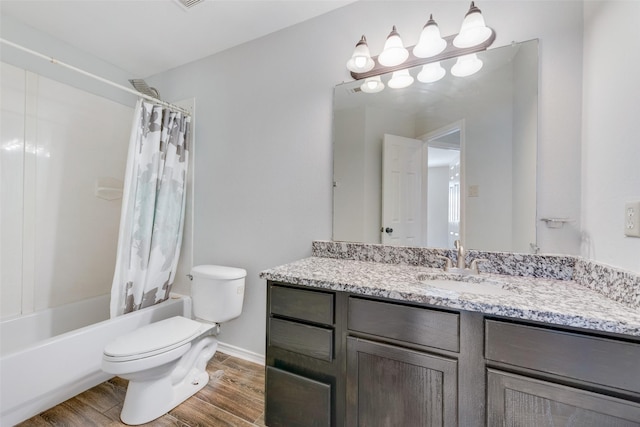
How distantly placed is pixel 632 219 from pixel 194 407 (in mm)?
2199

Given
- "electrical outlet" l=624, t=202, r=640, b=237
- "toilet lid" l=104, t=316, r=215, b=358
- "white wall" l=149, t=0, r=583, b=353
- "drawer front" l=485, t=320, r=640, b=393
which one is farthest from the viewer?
"toilet lid" l=104, t=316, r=215, b=358

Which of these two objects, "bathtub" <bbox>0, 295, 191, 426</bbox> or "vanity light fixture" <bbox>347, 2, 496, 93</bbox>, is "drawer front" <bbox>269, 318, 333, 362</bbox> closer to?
"bathtub" <bbox>0, 295, 191, 426</bbox>

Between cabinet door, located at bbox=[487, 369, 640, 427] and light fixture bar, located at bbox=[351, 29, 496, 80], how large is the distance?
146 centimetres

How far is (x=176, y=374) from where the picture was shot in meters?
1.60

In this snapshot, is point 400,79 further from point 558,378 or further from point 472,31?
point 558,378

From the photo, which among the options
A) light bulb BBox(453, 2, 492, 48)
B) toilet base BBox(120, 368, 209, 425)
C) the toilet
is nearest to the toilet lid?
the toilet

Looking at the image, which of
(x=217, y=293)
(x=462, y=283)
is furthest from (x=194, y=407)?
(x=462, y=283)

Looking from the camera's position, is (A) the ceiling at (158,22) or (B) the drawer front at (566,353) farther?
(A) the ceiling at (158,22)

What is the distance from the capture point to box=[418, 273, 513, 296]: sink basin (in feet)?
A: 3.65

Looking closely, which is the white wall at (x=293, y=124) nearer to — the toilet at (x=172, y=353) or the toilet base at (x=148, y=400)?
the toilet at (x=172, y=353)

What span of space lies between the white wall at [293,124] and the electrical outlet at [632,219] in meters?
0.29

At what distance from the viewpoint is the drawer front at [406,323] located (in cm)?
90

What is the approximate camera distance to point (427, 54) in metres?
1.37

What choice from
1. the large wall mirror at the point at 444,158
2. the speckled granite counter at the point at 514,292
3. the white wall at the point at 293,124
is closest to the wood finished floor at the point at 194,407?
the white wall at the point at 293,124
